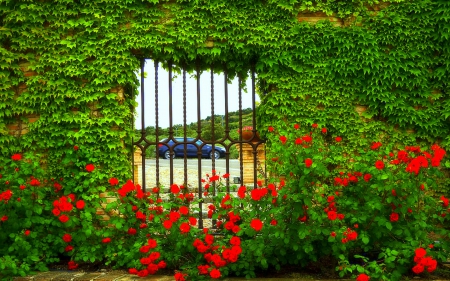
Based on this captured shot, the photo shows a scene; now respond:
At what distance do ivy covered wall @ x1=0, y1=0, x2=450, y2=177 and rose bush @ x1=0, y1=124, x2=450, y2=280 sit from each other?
746 millimetres

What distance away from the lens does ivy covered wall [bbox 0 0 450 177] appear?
462 centimetres

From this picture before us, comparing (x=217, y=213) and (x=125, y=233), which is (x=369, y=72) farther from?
(x=125, y=233)

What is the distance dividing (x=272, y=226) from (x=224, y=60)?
6.97ft

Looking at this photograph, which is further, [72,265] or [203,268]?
[72,265]

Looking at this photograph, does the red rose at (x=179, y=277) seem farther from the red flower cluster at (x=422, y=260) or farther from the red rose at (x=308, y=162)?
the red flower cluster at (x=422, y=260)

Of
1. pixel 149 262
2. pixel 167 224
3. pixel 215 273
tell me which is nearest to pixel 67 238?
pixel 149 262

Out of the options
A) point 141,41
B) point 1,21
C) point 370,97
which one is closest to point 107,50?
point 141,41

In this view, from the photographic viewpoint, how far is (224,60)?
4.73m

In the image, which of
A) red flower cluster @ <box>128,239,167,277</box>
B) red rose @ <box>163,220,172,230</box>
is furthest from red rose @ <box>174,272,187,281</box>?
red rose @ <box>163,220,172,230</box>

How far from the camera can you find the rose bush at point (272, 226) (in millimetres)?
3354

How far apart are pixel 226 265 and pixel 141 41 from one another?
2670mm

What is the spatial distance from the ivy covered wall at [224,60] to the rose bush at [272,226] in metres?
0.75

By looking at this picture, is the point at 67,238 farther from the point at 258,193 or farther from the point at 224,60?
the point at 224,60

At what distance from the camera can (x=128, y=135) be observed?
187 inches
